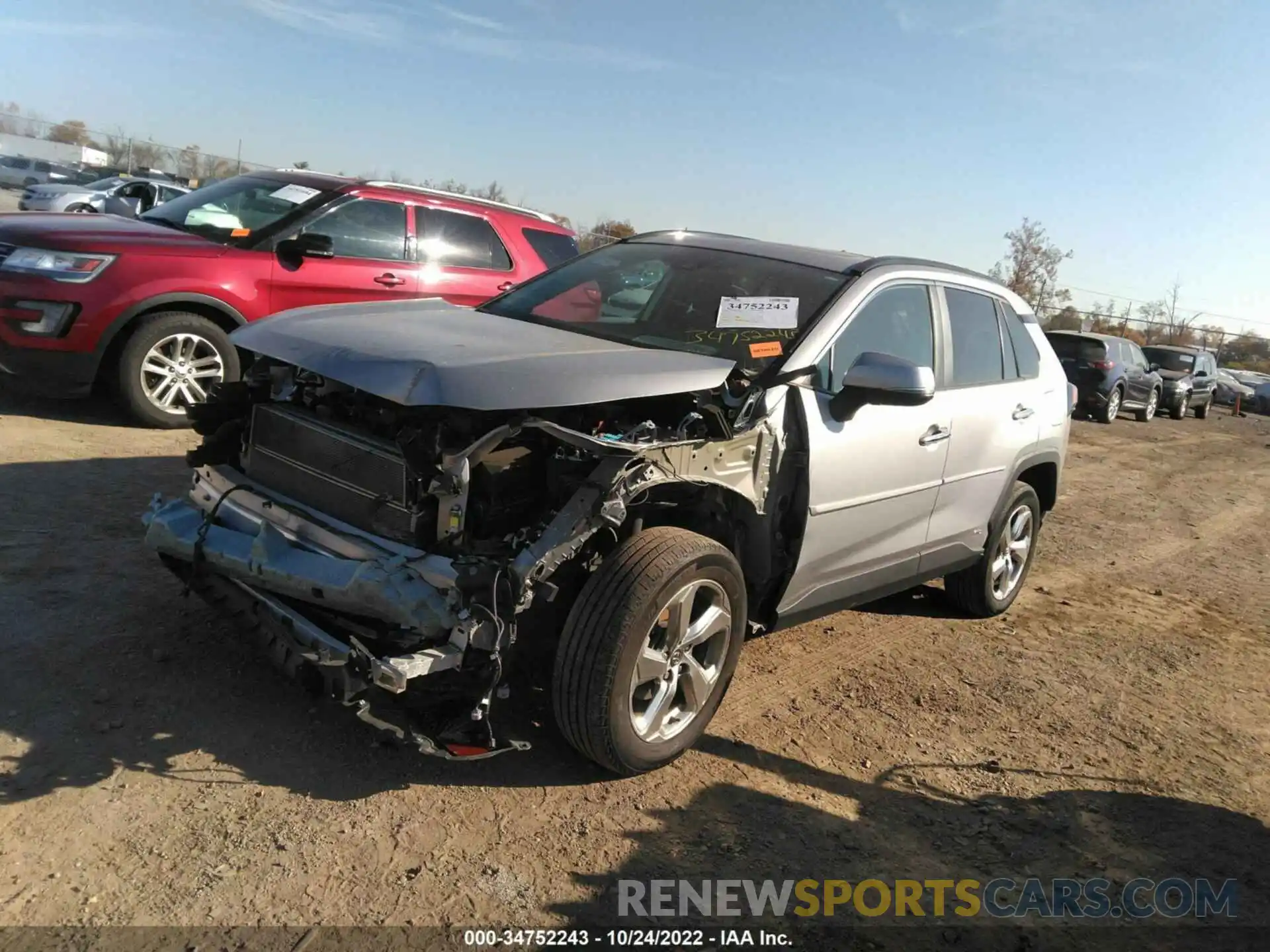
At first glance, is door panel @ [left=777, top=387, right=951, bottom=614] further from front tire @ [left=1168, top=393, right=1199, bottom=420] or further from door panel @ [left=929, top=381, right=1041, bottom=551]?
Answer: front tire @ [left=1168, top=393, right=1199, bottom=420]

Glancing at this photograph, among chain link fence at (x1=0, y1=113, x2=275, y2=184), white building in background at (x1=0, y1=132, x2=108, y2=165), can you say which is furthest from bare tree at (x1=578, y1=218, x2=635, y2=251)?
white building in background at (x1=0, y1=132, x2=108, y2=165)

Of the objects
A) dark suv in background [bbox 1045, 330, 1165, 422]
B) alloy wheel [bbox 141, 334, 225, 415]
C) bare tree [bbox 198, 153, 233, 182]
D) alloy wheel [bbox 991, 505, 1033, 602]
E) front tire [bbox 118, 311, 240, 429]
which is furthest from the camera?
bare tree [bbox 198, 153, 233, 182]

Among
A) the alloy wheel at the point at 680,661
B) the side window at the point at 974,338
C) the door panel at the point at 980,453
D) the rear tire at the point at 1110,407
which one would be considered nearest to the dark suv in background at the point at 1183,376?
the rear tire at the point at 1110,407

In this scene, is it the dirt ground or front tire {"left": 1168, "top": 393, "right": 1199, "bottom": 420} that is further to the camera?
front tire {"left": 1168, "top": 393, "right": 1199, "bottom": 420}

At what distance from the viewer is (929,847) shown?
3.26 meters

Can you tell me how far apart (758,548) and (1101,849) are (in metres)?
1.58

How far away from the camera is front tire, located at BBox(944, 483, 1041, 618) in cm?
537

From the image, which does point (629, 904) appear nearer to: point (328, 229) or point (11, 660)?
point (11, 660)

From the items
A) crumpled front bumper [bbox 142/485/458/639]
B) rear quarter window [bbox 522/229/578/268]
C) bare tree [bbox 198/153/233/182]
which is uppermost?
bare tree [bbox 198/153/233/182]

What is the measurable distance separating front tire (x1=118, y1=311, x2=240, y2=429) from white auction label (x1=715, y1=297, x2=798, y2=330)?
4.18m

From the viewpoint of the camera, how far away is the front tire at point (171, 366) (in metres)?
6.59

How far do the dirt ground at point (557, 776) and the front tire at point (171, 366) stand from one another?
112cm

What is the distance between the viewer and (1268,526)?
391 inches

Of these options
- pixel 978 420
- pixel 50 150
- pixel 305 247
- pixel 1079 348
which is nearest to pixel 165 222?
pixel 305 247
